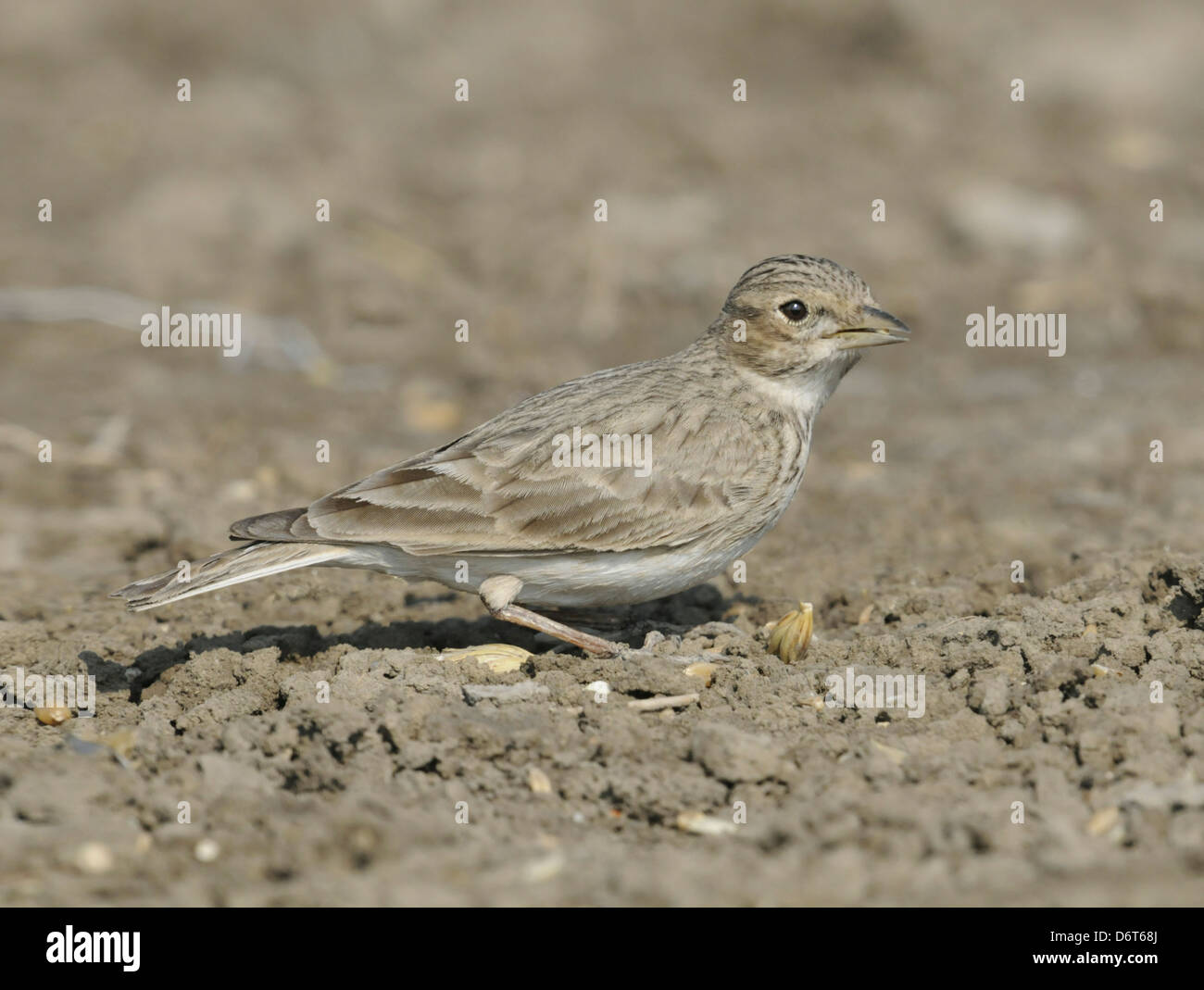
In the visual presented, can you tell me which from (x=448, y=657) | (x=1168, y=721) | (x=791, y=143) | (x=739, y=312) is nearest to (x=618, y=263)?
(x=791, y=143)

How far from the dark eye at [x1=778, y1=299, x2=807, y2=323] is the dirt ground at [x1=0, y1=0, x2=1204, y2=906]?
1.43 m

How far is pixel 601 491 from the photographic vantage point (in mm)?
6059

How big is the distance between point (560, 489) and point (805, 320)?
4.65 ft

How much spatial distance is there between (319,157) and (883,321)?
9.09m

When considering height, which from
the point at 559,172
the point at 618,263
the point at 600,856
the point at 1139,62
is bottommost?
the point at 600,856

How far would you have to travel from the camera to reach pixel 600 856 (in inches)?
173

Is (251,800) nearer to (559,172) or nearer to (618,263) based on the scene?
(618,263)

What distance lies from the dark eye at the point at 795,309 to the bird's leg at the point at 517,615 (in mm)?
1736

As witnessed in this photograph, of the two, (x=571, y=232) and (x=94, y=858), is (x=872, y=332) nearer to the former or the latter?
(x=94, y=858)

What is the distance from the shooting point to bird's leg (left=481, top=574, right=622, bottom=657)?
5.99 m
